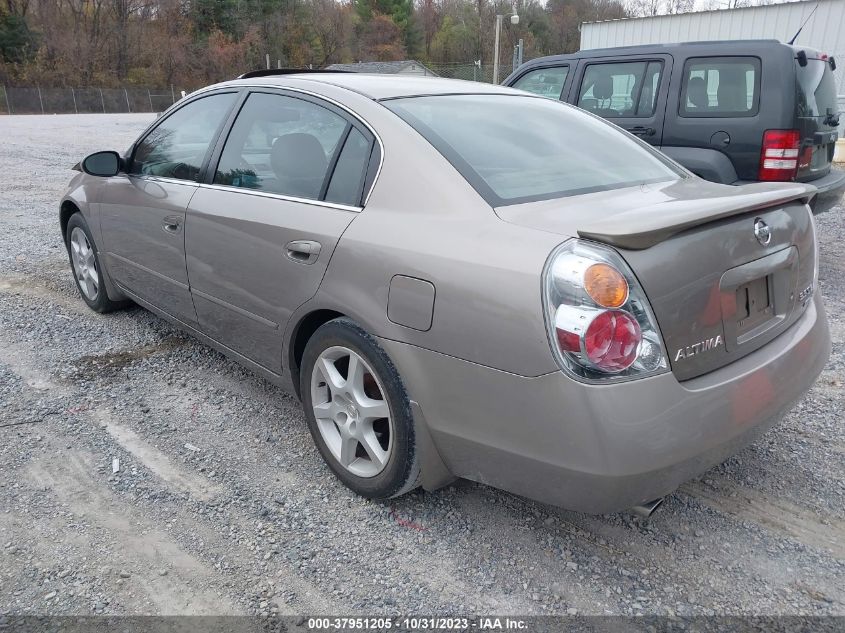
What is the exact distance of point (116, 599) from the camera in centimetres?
221

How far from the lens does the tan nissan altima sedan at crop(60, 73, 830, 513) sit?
1.96 m

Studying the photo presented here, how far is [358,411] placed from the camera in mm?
2596

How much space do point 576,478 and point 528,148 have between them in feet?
4.55

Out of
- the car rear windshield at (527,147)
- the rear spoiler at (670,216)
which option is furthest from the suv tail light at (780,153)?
the rear spoiler at (670,216)

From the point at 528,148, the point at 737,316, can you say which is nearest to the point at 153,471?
the point at 528,148

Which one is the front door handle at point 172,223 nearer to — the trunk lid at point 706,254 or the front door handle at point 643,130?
the trunk lid at point 706,254

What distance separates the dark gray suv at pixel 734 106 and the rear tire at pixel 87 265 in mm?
4620

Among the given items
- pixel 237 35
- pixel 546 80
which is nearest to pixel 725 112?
pixel 546 80

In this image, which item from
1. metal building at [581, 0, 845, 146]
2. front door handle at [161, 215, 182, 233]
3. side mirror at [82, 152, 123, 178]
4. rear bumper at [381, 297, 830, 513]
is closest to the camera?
rear bumper at [381, 297, 830, 513]

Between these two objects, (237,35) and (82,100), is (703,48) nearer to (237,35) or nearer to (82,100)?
(82,100)

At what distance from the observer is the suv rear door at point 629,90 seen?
6145 mm

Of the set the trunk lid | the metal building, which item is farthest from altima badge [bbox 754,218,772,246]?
the metal building

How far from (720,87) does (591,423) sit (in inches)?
196

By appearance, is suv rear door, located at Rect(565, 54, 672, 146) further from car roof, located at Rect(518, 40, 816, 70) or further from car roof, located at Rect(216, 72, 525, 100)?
car roof, located at Rect(216, 72, 525, 100)
